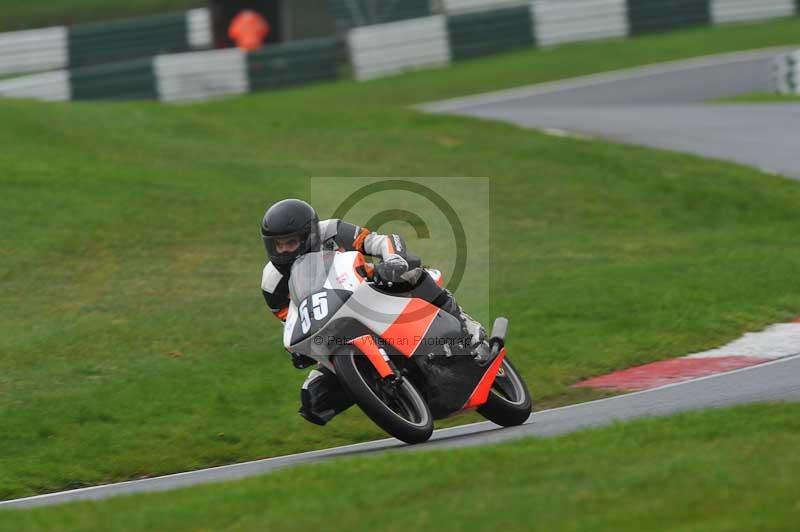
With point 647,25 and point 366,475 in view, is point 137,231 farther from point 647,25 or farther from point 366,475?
point 647,25

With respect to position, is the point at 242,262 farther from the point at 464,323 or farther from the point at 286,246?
the point at 286,246

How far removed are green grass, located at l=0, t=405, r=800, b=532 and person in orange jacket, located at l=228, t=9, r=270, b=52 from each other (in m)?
27.1

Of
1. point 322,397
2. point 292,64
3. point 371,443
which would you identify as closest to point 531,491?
point 322,397

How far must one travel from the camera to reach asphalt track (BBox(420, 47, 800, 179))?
22516 millimetres

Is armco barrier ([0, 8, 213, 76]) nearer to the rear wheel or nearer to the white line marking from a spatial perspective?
the white line marking

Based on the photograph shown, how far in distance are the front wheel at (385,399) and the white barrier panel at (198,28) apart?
27340 mm

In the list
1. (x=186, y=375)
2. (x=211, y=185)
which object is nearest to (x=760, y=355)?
(x=186, y=375)

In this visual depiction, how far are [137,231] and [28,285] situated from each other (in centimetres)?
254

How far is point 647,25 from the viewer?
35.5m

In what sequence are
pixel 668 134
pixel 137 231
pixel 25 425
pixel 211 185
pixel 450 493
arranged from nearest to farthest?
pixel 450 493
pixel 25 425
pixel 137 231
pixel 211 185
pixel 668 134

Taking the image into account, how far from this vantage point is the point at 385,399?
8.68 m

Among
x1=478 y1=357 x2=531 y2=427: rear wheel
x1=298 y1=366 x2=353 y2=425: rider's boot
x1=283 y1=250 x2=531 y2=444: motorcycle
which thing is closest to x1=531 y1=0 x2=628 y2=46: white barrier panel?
x1=478 y1=357 x2=531 y2=427: rear wheel

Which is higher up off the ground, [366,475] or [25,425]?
[366,475]

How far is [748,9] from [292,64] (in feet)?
42.9
